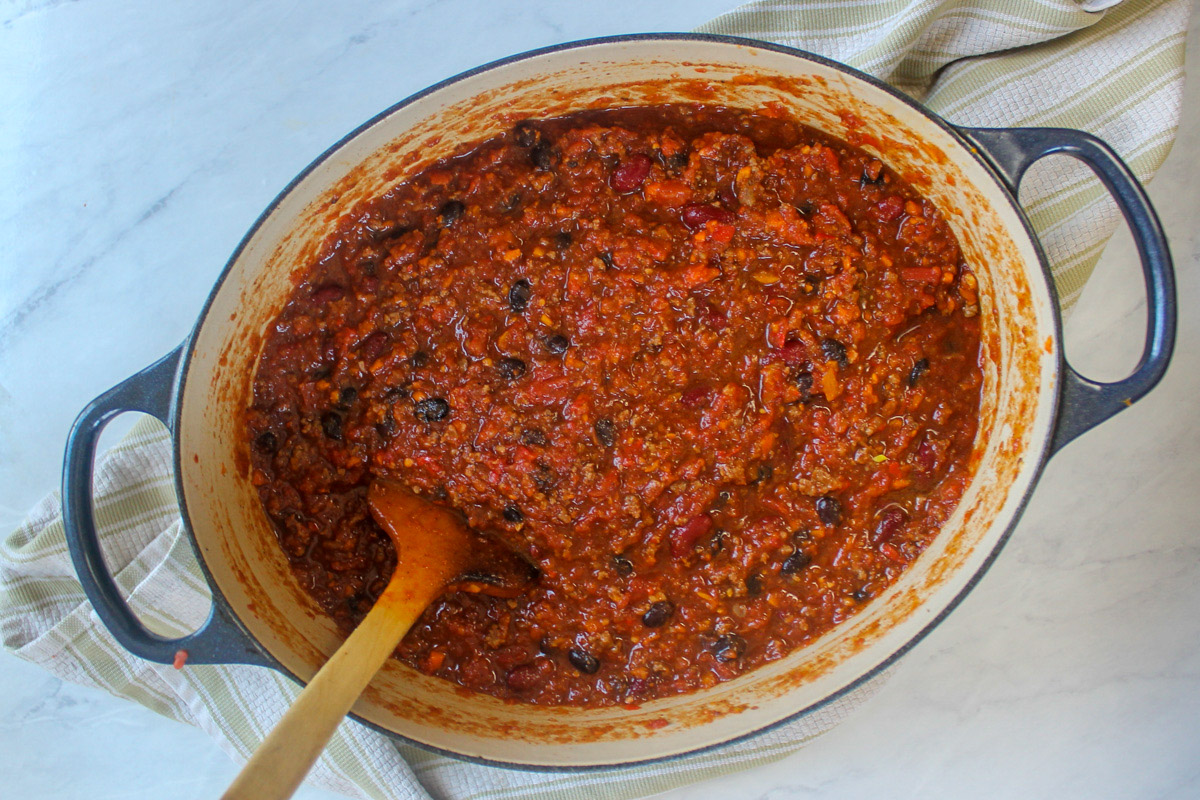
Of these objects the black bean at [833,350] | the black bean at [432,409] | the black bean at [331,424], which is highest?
the black bean at [833,350]

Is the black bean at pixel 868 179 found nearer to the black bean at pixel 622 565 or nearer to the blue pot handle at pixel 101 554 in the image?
the black bean at pixel 622 565

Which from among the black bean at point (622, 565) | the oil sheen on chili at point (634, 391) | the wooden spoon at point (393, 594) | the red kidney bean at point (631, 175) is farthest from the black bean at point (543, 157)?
the black bean at point (622, 565)

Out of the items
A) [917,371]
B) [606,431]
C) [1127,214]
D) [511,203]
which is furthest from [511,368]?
[1127,214]

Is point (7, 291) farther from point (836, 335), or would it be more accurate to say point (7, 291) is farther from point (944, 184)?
point (944, 184)

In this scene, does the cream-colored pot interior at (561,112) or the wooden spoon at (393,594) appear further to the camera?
the cream-colored pot interior at (561,112)

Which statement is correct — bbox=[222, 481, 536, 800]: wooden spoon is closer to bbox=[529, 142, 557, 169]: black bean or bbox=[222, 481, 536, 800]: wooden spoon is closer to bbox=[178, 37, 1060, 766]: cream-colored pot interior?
bbox=[178, 37, 1060, 766]: cream-colored pot interior

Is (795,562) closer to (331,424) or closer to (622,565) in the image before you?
(622,565)
